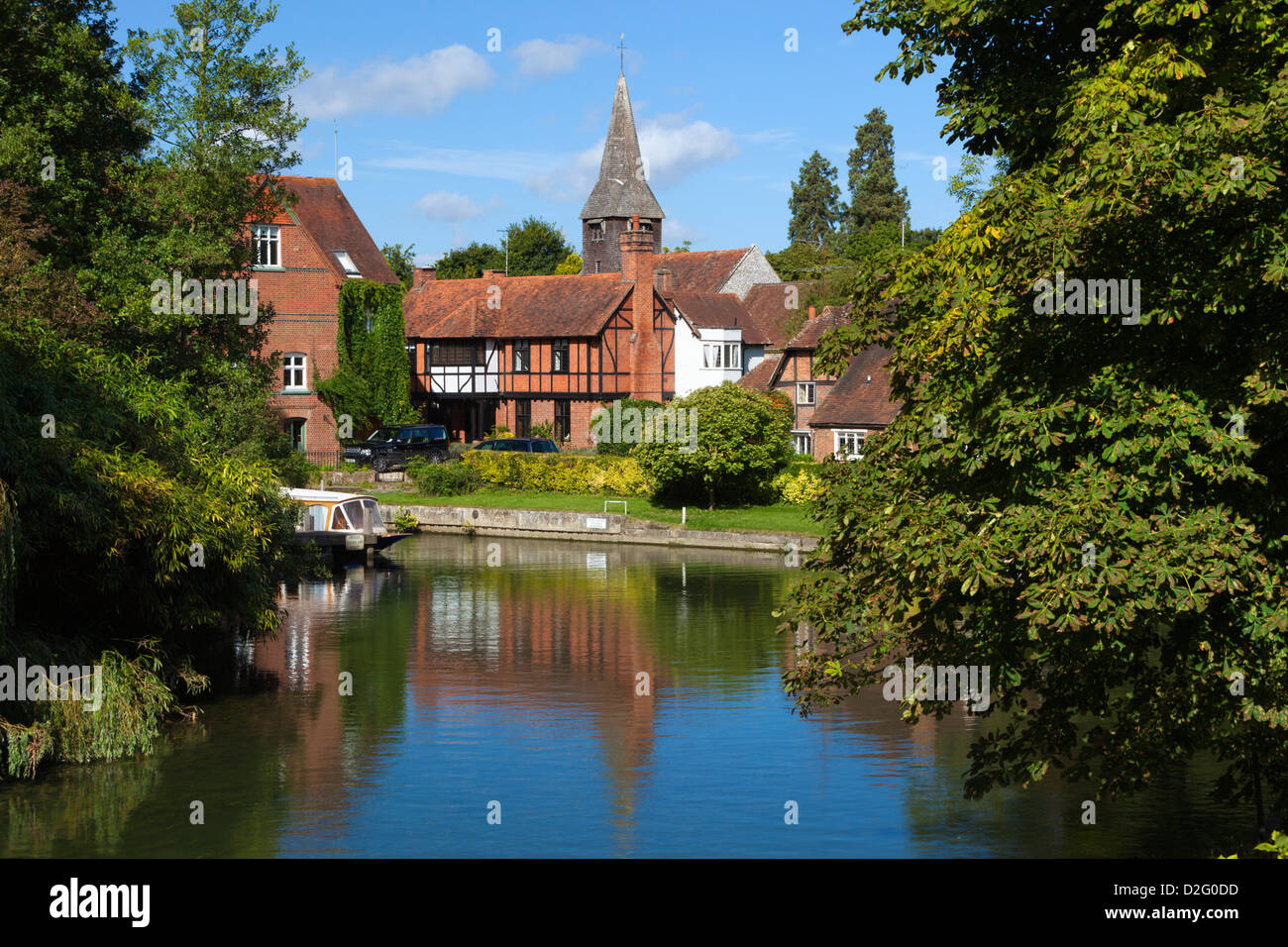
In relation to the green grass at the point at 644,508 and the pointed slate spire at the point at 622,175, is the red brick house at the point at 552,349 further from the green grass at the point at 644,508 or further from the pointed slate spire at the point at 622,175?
the green grass at the point at 644,508

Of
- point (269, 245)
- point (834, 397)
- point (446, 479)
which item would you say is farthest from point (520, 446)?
point (834, 397)

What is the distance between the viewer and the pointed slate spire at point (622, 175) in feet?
261

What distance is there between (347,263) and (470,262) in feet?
182

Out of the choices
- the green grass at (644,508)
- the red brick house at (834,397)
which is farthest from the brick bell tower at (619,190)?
the green grass at (644,508)

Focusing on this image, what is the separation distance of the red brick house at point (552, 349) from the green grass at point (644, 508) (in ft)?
46.8

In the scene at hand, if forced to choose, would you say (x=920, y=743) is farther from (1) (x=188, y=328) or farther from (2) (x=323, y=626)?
(1) (x=188, y=328)

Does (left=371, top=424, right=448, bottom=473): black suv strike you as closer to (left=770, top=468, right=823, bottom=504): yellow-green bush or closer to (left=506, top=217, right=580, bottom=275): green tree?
(left=770, top=468, right=823, bottom=504): yellow-green bush

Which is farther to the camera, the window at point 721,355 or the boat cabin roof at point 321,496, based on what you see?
the window at point 721,355

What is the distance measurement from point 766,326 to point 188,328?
4903 centimetres

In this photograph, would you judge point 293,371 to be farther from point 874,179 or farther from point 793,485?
point 874,179

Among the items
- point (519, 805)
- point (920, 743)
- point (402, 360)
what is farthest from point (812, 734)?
point (402, 360)
